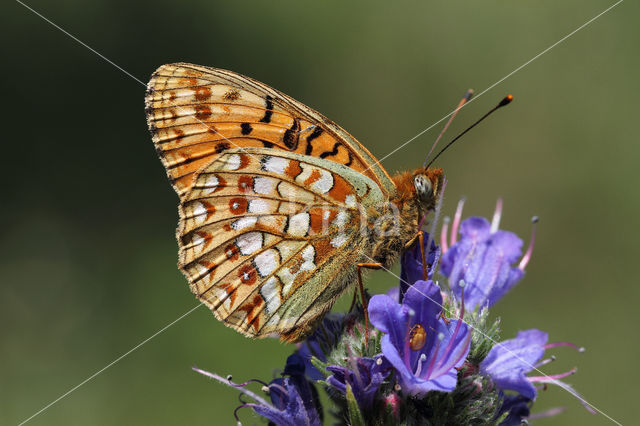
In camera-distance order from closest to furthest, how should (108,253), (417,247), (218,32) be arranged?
(417,247)
(108,253)
(218,32)

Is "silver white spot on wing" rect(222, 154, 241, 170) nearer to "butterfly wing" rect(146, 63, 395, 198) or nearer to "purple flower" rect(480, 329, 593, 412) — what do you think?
"butterfly wing" rect(146, 63, 395, 198)

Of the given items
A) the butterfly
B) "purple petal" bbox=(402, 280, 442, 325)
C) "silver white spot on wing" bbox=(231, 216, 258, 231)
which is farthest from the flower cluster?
"silver white spot on wing" bbox=(231, 216, 258, 231)

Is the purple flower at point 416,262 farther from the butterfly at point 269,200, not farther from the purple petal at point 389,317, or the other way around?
the purple petal at point 389,317

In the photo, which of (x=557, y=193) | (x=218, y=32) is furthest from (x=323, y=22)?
(x=557, y=193)

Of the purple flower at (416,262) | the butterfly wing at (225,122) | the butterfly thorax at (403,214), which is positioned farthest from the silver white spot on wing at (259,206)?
the purple flower at (416,262)

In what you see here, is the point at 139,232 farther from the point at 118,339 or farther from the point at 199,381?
the point at 199,381

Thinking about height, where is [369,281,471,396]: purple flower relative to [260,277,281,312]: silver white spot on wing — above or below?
below

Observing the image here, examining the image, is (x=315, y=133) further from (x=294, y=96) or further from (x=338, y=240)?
(x=294, y=96)
